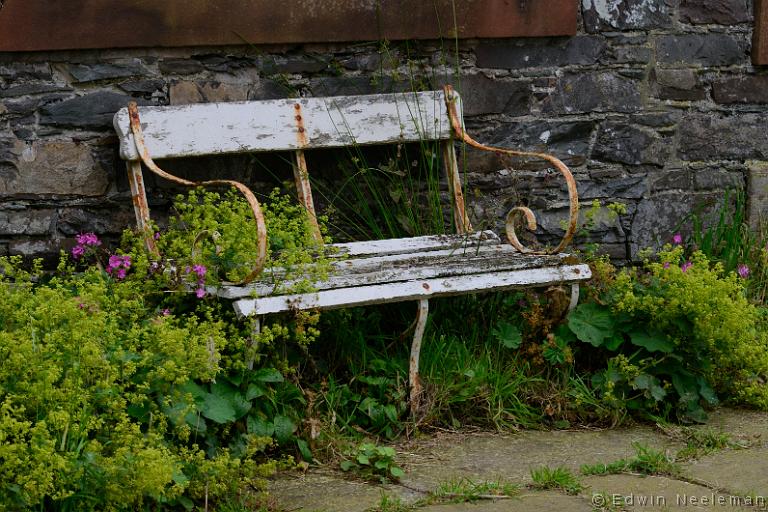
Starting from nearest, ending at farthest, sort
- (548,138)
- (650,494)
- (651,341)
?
(650,494)
(651,341)
(548,138)

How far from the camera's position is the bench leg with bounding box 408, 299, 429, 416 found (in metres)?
3.48

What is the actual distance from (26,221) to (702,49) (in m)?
2.93

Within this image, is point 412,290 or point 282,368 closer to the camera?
point 282,368

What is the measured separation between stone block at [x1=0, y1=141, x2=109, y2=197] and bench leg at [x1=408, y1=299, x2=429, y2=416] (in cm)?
134

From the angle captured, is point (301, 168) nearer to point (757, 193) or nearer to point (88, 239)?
point (88, 239)

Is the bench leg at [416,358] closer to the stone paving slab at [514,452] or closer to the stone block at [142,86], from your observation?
the stone paving slab at [514,452]

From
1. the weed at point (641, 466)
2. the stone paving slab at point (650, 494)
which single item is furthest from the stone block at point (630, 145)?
the stone paving slab at point (650, 494)

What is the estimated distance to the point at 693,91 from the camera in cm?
472

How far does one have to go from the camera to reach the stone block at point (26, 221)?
3.92m

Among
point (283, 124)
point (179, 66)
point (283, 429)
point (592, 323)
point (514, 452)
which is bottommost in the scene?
point (514, 452)

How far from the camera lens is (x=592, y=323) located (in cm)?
379

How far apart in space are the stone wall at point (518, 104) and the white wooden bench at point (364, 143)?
0.16 m

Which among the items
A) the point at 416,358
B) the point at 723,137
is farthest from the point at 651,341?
the point at 723,137

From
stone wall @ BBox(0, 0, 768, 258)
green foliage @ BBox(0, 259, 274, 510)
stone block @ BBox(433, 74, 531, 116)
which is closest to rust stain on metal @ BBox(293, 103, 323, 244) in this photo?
stone wall @ BBox(0, 0, 768, 258)
